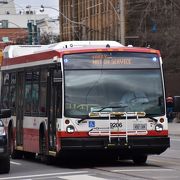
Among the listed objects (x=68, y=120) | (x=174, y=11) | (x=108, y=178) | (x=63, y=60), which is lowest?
(x=108, y=178)

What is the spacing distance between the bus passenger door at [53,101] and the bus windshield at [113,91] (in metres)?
0.29

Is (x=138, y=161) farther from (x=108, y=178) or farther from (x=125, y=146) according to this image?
(x=108, y=178)

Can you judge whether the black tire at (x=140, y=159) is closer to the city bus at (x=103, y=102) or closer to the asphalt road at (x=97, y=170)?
the city bus at (x=103, y=102)

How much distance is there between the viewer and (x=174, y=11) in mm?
45219

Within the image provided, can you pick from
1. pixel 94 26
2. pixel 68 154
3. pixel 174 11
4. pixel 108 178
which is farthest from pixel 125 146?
pixel 94 26

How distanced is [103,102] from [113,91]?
392mm

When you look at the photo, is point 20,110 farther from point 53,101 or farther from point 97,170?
point 97,170

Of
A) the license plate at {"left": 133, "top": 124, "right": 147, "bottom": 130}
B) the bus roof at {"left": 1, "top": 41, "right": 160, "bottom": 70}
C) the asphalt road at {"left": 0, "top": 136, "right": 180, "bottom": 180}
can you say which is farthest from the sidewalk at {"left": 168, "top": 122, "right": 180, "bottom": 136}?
the license plate at {"left": 133, "top": 124, "right": 147, "bottom": 130}

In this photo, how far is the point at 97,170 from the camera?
15555 mm

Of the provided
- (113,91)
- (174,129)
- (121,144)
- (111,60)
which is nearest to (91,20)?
(174,129)

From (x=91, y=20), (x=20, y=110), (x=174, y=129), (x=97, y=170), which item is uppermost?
(x=91, y=20)

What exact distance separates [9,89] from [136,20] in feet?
125

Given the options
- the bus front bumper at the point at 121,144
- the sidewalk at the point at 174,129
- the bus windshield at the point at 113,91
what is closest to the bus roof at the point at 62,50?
the bus windshield at the point at 113,91

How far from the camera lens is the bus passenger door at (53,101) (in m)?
16.3
